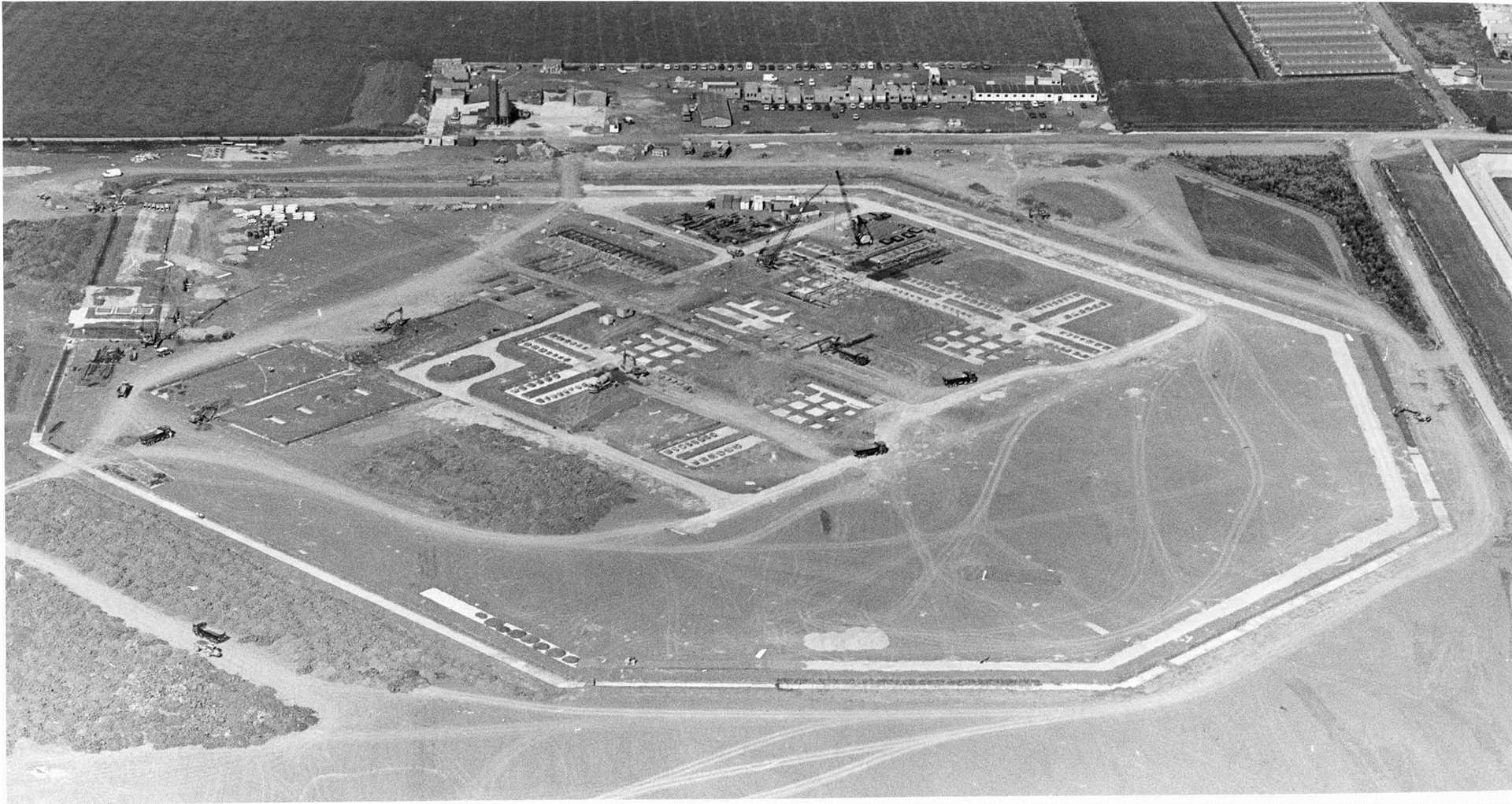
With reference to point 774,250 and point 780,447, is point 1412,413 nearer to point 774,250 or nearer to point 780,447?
point 780,447

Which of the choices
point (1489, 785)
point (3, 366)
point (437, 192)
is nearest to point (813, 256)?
point (437, 192)

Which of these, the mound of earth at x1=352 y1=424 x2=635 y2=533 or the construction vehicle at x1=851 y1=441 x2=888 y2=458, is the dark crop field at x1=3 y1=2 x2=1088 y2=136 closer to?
the mound of earth at x1=352 y1=424 x2=635 y2=533

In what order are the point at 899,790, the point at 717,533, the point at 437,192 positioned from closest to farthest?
the point at 899,790, the point at 717,533, the point at 437,192

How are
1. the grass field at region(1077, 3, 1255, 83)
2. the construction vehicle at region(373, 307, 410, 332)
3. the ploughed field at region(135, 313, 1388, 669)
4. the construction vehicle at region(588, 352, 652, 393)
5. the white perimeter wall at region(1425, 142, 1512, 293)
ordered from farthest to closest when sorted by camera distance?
the grass field at region(1077, 3, 1255, 83) < the white perimeter wall at region(1425, 142, 1512, 293) < the construction vehicle at region(373, 307, 410, 332) < the construction vehicle at region(588, 352, 652, 393) < the ploughed field at region(135, 313, 1388, 669)

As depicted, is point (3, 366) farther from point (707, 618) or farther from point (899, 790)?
point (899, 790)

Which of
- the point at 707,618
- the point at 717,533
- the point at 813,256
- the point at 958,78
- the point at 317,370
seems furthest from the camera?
the point at 958,78

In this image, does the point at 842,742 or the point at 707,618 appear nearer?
the point at 842,742

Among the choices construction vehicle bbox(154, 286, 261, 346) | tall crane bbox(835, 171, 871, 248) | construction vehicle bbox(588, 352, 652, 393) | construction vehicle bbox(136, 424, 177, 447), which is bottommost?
construction vehicle bbox(136, 424, 177, 447)

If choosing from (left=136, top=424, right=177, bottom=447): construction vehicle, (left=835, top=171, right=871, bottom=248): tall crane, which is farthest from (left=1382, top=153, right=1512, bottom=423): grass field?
(left=136, top=424, right=177, bottom=447): construction vehicle
